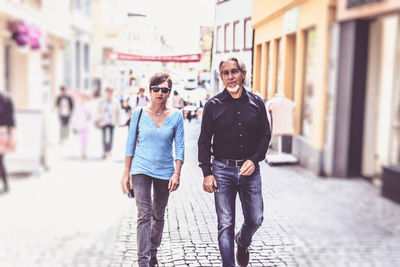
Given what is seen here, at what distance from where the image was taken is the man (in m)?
2.87

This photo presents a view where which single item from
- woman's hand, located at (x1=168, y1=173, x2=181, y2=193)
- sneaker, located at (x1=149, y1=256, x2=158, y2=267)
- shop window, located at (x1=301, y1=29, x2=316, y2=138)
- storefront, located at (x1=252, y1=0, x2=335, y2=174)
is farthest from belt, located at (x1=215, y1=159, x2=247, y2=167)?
shop window, located at (x1=301, y1=29, x2=316, y2=138)

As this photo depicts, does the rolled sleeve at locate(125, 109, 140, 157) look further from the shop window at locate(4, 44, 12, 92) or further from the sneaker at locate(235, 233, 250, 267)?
the shop window at locate(4, 44, 12, 92)

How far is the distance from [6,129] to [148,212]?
1.23 meters

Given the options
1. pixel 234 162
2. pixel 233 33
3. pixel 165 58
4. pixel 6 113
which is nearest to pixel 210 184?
pixel 234 162

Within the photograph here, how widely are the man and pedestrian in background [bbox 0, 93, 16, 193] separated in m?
0.97

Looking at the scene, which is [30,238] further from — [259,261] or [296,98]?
[296,98]

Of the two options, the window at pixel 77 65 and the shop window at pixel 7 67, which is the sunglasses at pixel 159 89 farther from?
the shop window at pixel 7 67

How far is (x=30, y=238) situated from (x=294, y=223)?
1130 millimetres

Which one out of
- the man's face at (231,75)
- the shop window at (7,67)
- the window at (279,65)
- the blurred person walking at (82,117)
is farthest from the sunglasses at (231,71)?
the shop window at (7,67)

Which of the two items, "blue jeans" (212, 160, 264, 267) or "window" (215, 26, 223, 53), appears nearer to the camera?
"window" (215, 26, 223, 53)

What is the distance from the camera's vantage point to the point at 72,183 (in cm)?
272

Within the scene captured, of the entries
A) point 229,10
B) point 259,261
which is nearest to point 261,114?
point 229,10

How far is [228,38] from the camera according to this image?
2725 mm

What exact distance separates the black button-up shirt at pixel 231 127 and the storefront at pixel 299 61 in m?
0.27
